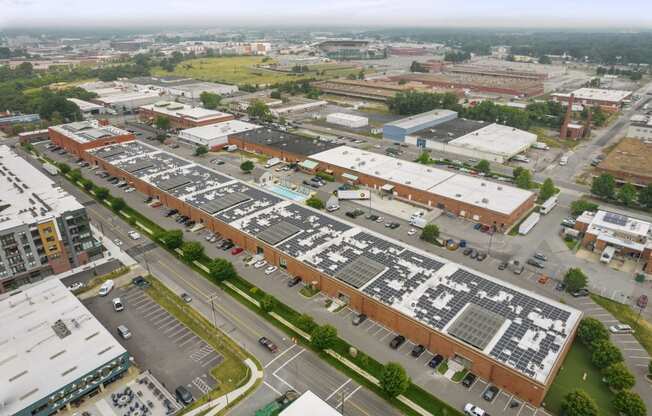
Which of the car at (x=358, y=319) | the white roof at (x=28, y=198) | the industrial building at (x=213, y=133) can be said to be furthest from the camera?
the industrial building at (x=213, y=133)

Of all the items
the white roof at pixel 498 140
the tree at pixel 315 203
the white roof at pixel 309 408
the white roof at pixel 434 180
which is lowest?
the white roof at pixel 309 408

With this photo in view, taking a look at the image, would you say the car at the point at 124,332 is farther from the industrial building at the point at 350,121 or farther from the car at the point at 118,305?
the industrial building at the point at 350,121

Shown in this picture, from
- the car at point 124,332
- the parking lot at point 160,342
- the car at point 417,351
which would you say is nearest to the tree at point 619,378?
the car at point 417,351

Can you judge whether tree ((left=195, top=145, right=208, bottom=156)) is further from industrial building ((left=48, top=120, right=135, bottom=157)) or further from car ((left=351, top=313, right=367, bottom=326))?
car ((left=351, top=313, right=367, bottom=326))

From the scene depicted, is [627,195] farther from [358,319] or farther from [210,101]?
[210,101]

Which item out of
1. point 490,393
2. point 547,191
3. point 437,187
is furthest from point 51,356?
point 547,191

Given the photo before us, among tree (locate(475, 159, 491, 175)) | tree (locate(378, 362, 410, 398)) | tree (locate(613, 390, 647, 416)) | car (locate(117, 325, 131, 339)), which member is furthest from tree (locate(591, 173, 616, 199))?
car (locate(117, 325, 131, 339))

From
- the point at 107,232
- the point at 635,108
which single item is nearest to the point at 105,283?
the point at 107,232
